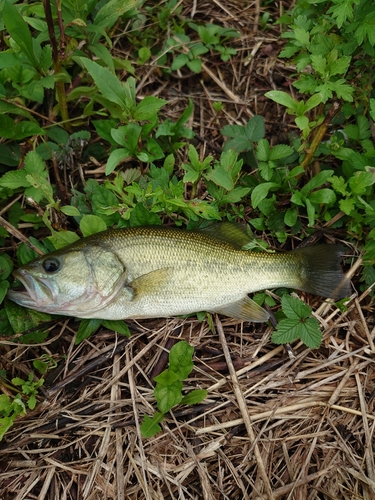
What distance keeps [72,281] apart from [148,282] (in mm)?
597

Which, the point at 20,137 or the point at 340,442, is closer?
the point at 340,442

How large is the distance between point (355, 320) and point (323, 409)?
82 centimetres

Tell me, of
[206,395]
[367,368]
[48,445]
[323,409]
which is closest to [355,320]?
[367,368]

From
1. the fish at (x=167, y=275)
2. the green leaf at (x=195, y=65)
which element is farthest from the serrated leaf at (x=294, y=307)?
the green leaf at (x=195, y=65)

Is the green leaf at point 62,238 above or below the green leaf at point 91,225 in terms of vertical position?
below

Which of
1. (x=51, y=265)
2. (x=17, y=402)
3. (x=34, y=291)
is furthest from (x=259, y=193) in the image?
(x=17, y=402)

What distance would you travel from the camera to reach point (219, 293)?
137 inches

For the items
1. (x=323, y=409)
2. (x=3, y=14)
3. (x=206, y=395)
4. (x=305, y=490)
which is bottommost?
(x=305, y=490)

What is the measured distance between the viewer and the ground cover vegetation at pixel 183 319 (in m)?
3.24

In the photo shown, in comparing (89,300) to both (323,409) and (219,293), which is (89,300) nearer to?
(219,293)

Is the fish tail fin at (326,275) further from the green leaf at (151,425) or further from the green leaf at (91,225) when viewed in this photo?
the green leaf at (91,225)

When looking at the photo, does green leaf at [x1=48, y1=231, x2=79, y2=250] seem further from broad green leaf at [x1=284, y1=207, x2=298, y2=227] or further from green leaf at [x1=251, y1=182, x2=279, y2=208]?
broad green leaf at [x1=284, y1=207, x2=298, y2=227]

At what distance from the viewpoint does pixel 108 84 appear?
136 inches

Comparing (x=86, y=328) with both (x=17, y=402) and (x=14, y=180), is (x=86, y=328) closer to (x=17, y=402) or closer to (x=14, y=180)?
(x=17, y=402)
